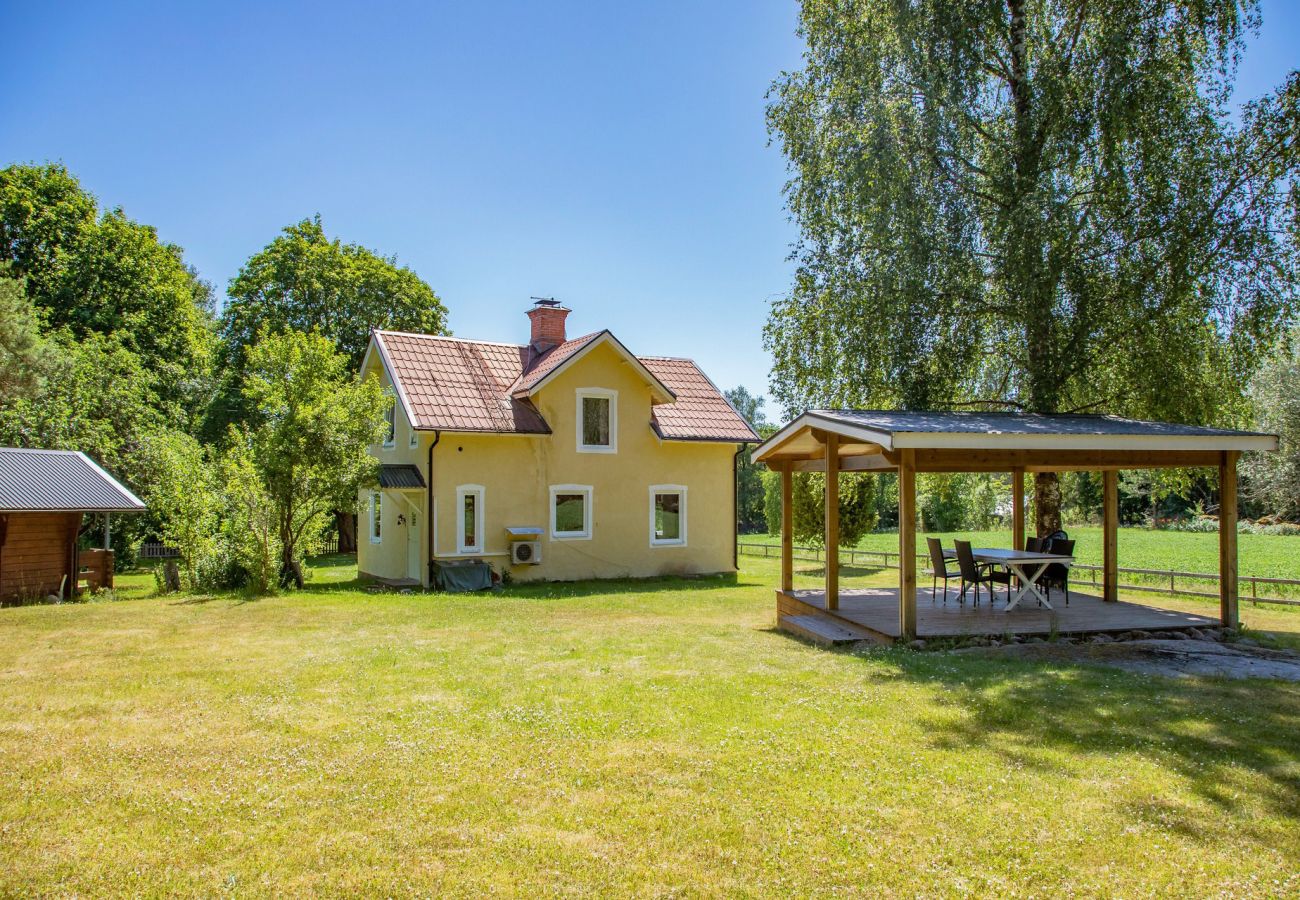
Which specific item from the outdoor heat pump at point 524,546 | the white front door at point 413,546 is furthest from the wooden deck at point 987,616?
the white front door at point 413,546

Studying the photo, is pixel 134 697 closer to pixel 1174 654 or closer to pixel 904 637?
pixel 904 637

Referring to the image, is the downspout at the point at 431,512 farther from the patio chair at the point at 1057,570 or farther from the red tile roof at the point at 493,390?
the patio chair at the point at 1057,570

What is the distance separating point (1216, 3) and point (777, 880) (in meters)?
16.1

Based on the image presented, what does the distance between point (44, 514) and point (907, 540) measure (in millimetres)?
15434

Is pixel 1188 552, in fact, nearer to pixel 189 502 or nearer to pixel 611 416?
pixel 611 416

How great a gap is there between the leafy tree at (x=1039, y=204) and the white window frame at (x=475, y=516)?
7729 millimetres

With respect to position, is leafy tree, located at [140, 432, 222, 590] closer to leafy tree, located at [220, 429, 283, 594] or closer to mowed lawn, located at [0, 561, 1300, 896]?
leafy tree, located at [220, 429, 283, 594]

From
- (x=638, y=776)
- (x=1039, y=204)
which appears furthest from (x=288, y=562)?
(x=1039, y=204)

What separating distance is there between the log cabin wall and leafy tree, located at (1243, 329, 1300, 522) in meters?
38.2

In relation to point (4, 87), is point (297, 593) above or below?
below

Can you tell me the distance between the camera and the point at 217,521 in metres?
18.3

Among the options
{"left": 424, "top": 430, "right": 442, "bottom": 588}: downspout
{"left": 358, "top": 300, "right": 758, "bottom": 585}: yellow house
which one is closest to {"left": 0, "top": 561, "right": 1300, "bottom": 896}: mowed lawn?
{"left": 424, "top": 430, "right": 442, "bottom": 588}: downspout

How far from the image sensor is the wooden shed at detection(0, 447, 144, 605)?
49.5 ft

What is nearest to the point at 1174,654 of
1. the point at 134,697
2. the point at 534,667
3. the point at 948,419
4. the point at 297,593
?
the point at 948,419
